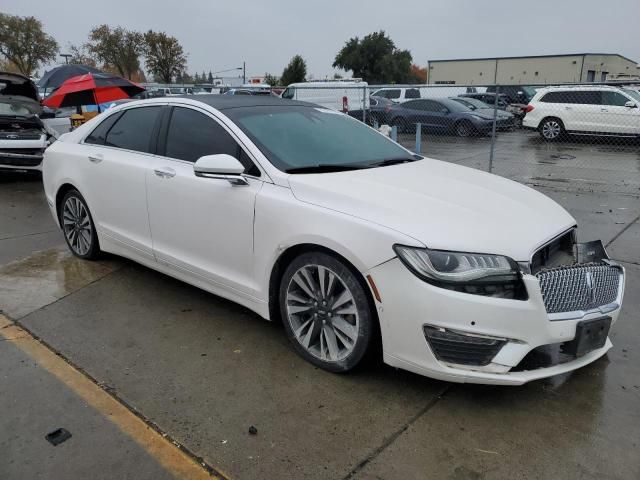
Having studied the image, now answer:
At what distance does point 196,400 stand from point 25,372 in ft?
3.68

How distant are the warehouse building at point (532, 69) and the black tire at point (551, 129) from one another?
1689 inches

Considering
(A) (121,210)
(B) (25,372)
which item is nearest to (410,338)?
(B) (25,372)

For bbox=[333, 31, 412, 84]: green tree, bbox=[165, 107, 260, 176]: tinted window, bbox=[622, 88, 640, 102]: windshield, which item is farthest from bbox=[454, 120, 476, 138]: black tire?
bbox=[333, 31, 412, 84]: green tree

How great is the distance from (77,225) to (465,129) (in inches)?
432

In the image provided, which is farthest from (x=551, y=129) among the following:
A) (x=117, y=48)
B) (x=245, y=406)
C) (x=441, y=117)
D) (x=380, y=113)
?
(x=117, y=48)

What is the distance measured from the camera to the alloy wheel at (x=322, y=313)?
2994 millimetres

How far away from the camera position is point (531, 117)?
14.7 m

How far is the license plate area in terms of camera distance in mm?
2725

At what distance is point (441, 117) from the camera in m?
14.7

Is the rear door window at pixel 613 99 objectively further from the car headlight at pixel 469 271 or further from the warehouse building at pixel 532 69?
the warehouse building at pixel 532 69

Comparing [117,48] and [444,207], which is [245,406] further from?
[117,48]

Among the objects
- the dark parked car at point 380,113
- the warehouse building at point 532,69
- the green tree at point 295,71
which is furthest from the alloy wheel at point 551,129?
the green tree at point 295,71

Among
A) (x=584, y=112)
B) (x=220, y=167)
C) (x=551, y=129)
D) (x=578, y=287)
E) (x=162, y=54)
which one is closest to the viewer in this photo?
(x=578, y=287)

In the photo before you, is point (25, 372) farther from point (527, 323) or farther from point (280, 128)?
point (527, 323)
